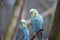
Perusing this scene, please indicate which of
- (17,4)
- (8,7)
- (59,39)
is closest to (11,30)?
(17,4)

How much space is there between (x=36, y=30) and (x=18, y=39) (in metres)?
0.11

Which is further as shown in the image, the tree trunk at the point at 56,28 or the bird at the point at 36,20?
the bird at the point at 36,20

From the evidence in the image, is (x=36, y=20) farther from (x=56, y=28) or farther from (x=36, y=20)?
(x=56, y=28)

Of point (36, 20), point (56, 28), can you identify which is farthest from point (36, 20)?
point (56, 28)

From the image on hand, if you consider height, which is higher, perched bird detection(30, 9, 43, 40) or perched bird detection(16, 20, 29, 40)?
perched bird detection(30, 9, 43, 40)

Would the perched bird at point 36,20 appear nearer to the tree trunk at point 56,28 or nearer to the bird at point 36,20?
the bird at point 36,20

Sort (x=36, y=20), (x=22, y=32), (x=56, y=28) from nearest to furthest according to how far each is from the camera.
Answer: (x=56, y=28), (x=22, y=32), (x=36, y=20)

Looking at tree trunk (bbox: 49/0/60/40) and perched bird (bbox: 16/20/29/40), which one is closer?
tree trunk (bbox: 49/0/60/40)

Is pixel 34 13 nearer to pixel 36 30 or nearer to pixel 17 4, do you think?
pixel 36 30

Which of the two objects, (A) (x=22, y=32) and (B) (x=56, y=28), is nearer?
(B) (x=56, y=28)

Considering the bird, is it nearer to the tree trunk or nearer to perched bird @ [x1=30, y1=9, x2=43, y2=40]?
perched bird @ [x1=30, y1=9, x2=43, y2=40]

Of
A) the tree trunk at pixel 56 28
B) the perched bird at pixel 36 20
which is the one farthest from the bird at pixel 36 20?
the tree trunk at pixel 56 28

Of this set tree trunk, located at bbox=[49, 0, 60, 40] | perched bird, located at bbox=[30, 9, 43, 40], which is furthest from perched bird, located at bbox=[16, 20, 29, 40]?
tree trunk, located at bbox=[49, 0, 60, 40]

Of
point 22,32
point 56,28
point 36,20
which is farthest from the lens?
point 36,20
